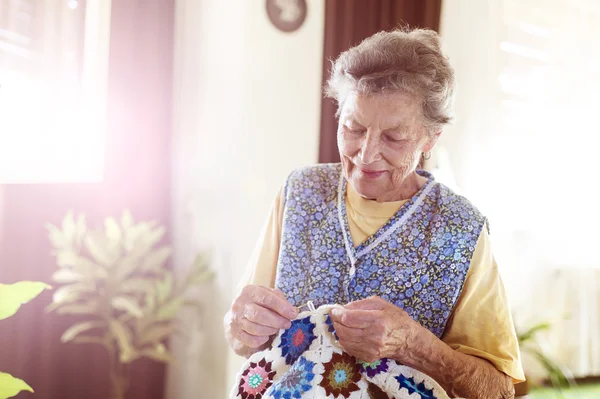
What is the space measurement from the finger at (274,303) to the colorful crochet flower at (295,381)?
12 cm

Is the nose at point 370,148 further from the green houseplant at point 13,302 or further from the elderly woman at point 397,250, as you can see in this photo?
the green houseplant at point 13,302

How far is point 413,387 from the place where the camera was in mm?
1202

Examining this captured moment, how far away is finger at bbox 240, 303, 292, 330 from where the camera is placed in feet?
3.90

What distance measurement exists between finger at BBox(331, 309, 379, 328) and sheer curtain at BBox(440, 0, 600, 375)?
2.26 metres

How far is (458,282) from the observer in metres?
1.31

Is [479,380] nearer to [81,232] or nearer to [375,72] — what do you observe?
[375,72]

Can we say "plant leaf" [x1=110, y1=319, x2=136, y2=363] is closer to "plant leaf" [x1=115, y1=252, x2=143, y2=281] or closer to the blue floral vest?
"plant leaf" [x1=115, y1=252, x2=143, y2=281]

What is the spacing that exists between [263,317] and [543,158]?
102 inches

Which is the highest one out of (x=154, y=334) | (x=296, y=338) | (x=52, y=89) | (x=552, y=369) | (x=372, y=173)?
(x=52, y=89)

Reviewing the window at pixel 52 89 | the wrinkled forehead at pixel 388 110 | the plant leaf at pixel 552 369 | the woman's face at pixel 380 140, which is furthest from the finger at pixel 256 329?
the plant leaf at pixel 552 369

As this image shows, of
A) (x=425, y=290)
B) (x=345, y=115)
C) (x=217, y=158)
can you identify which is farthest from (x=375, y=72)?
(x=217, y=158)

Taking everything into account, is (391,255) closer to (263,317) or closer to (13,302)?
(263,317)

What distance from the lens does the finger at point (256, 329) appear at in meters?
1.20

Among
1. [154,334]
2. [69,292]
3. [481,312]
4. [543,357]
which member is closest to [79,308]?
[69,292]
